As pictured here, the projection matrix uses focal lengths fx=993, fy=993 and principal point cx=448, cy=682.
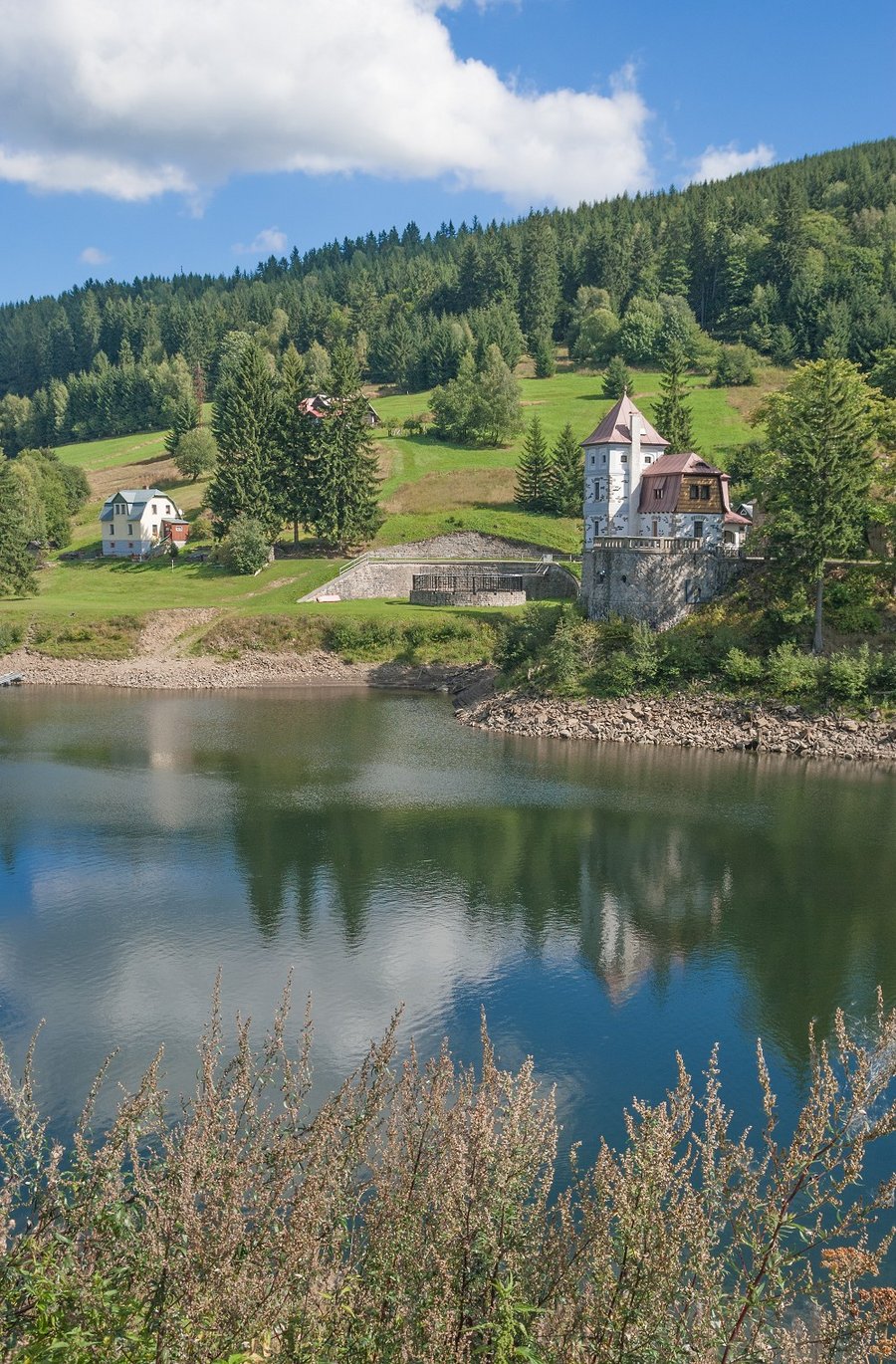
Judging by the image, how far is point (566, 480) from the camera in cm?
9362

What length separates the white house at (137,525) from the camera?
96188 millimetres

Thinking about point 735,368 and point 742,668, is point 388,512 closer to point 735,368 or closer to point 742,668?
point 742,668

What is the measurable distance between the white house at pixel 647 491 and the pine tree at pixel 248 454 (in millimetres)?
34988

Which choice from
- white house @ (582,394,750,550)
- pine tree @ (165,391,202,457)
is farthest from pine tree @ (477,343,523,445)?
white house @ (582,394,750,550)

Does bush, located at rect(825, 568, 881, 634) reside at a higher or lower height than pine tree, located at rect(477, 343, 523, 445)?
lower

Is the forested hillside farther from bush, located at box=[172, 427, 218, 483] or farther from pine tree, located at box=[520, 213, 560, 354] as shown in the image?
bush, located at box=[172, 427, 218, 483]

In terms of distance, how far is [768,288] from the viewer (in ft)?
468

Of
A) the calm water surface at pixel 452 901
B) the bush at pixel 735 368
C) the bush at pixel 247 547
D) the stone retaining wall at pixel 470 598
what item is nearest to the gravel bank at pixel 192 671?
the stone retaining wall at pixel 470 598

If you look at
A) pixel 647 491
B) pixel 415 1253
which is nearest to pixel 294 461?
pixel 647 491

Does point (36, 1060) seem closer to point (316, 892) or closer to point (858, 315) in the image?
point (316, 892)

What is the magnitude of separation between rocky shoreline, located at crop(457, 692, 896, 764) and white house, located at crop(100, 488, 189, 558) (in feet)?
166

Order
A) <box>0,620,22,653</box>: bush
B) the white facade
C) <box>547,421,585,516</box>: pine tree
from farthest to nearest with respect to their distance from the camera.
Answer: <box>547,421,585,516</box>: pine tree
<box>0,620,22,653</box>: bush
the white facade

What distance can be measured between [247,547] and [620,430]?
1386 inches

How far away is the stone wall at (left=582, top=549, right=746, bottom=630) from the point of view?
59.8 meters
